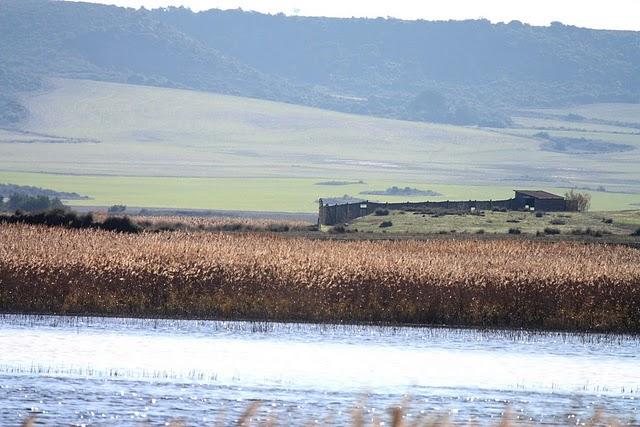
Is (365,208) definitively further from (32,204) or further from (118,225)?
(32,204)

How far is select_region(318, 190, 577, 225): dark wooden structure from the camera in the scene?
280ft

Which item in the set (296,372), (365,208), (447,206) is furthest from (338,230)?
(296,372)

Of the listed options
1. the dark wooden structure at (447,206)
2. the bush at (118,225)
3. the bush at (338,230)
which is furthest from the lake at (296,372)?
the dark wooden structure at (447,206)

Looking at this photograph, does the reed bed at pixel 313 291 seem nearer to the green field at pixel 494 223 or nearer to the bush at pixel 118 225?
the bush at pixel 118 225

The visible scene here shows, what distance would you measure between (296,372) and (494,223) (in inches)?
2010

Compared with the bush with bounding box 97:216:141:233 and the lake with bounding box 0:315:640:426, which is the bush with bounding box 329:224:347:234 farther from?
the lake with bounding box 0:315:640:426

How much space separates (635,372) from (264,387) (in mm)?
7971

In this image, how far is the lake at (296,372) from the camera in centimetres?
2434

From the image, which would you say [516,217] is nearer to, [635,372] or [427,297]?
[427,297]

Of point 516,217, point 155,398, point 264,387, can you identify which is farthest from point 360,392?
point 516,217

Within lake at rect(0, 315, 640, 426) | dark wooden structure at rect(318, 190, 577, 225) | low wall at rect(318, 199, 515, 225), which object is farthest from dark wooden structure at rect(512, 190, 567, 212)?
lake at rect(0, 315, 640, 426)

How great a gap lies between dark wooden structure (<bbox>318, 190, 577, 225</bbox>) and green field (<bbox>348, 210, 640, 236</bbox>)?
229 centimetres

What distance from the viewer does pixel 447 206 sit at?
9556 cm

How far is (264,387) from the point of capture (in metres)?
27.2
